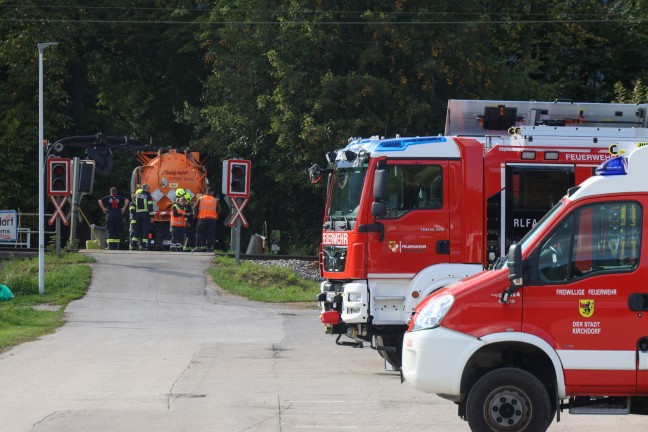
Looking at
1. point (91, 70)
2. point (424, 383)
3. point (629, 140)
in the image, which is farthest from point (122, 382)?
point (91, 70)

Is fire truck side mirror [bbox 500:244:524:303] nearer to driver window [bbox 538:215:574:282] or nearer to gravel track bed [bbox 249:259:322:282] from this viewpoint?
driver window [bbox 538:215:574:282]

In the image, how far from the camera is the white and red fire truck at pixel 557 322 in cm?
1027

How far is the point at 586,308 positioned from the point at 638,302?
0.46 m

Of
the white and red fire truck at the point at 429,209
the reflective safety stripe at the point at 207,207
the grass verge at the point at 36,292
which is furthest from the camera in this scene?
the reflective safety stripe at the point at 207,207

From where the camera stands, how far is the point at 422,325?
10656 millimetres

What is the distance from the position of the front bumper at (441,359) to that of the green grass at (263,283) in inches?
652

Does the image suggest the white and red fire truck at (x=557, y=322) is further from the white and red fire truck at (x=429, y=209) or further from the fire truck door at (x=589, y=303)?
the white and red fire truck at (x=429, y=209)

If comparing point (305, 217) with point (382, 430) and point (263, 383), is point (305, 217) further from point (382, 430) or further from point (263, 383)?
point (382, 430)

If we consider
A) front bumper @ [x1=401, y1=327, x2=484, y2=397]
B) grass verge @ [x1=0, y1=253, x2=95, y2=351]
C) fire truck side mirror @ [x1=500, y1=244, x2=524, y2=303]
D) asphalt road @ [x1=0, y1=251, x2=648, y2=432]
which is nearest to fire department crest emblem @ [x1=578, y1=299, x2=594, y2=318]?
fire truck side mirror @ [x1=500, y1=244, x2=524, y2=303]

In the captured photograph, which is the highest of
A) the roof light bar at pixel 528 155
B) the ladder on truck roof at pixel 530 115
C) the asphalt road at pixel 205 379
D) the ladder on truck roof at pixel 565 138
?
the ladder on truck roof at pixel 530 115

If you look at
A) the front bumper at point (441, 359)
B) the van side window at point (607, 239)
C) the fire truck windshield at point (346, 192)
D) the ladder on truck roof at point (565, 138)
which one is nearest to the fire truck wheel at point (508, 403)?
the front bumper at point (441, 359)

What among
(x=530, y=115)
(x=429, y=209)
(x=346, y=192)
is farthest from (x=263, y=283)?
(x=429, y=209)

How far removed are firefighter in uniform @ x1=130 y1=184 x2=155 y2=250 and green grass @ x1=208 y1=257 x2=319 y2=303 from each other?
5.12 meters

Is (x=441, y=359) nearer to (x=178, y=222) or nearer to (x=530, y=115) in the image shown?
(x=530, y=115)
